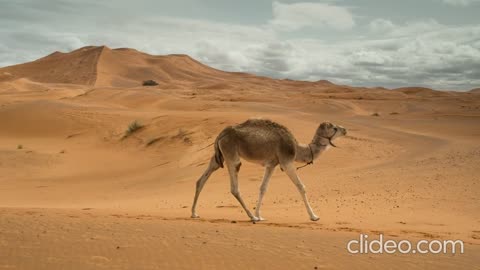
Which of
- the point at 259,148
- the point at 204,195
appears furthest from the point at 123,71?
the point at 259,148

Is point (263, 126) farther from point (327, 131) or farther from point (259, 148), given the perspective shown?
point (327, 131)

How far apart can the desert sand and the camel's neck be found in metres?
1.17

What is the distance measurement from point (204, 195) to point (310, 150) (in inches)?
182

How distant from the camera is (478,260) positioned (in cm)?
628

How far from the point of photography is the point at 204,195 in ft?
45.6

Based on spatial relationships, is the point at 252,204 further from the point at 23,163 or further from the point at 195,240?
the point at 23,163

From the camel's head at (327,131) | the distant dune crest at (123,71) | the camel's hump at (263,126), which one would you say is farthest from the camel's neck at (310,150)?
the distant dune crest at (123,71)

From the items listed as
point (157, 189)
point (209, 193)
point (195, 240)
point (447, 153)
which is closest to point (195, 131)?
point (157, 189)

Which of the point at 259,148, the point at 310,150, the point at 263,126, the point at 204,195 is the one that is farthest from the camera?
the point at 204,195

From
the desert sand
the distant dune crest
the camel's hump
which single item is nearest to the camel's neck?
the camel's hump

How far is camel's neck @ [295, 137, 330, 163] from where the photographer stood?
33.0 feet

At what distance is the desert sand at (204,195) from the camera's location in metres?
6.25

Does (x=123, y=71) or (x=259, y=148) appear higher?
(x=123, y=71)

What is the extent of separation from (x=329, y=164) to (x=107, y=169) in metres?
8.59
